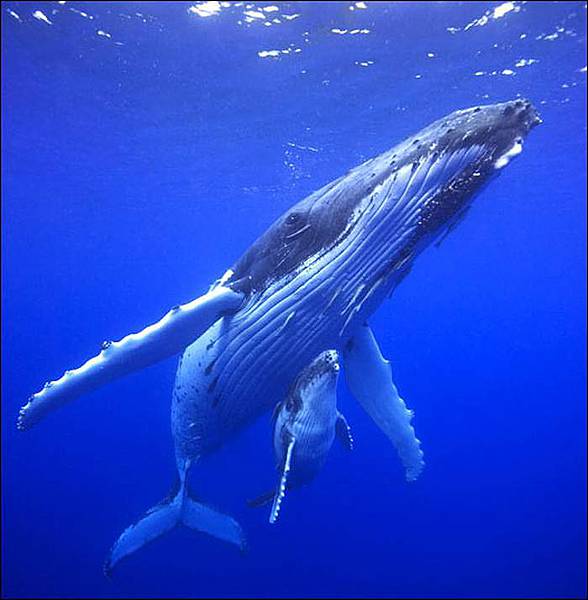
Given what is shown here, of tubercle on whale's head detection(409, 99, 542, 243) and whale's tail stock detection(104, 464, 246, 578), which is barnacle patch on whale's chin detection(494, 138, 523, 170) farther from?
whale's tail stock detection(104, 464, 246, 578)

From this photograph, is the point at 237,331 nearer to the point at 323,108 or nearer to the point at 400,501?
the point at 400,501

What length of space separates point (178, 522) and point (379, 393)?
11.5ft

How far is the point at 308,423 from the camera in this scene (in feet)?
14.0

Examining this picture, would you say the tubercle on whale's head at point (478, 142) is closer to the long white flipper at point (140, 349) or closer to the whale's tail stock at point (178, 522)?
the long white flipper at point (140, 349)

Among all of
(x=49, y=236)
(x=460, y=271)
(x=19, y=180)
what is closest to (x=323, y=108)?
(x=19, y=180)

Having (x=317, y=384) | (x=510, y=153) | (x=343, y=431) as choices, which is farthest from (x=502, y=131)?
(x=343, y=431)

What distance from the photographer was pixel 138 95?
835 inches

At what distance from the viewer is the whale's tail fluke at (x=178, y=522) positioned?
23.0ft

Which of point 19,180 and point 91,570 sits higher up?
point 19,180

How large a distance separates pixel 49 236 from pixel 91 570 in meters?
43.8

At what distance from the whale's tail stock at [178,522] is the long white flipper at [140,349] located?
265cm

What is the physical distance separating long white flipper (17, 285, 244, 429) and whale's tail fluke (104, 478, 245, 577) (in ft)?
8.98

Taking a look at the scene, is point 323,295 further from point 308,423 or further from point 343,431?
point 343,431

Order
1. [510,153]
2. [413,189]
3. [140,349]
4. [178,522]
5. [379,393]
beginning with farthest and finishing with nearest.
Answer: [178,522] → [379,393] → [140,349] → [413,189] → [510,153]
